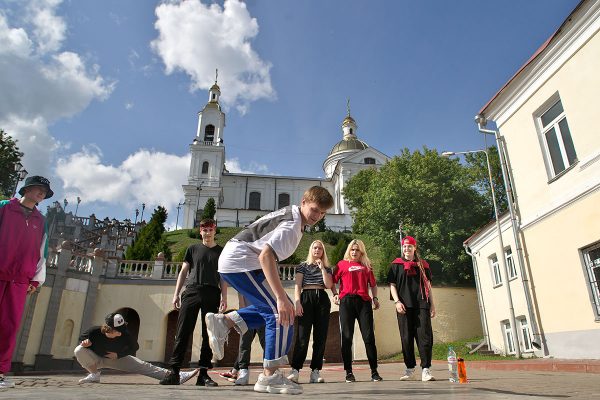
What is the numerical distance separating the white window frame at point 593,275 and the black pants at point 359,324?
5.98 meters

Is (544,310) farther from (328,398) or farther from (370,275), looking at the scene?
(328,398)

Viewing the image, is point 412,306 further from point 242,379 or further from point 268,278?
point 268,278

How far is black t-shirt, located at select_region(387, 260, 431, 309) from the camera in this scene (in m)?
5.42

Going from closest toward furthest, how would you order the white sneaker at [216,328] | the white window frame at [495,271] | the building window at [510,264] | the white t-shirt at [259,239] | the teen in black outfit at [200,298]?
the white t-shirt at [259,239] → the white sneaker at [216,328] → the teen in black outfit at [200,298] → the building window at [510,264] → the white window frame at [495,271]

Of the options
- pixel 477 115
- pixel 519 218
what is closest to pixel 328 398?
pixel 519 218

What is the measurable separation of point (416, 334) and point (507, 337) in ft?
39.9

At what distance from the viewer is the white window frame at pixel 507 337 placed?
14.9 meters

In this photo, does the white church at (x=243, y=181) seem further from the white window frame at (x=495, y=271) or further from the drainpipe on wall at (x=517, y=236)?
the drainpipe on wall at (x=517, y=236)

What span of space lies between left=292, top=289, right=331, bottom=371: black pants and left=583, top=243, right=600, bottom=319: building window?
6.55 meters

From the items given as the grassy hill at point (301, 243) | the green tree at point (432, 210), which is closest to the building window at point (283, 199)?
the grassy hill at point (301, 243)

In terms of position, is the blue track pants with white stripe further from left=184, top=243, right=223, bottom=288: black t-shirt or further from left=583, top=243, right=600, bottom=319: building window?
left=583, top=243, right=600, bottom=319: building window

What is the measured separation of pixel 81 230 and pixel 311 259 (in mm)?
37142

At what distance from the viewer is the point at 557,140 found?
979 centimetres

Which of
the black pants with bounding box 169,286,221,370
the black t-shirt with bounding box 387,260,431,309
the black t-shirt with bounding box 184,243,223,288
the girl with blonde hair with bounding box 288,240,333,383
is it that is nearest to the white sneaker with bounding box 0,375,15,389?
the black pants with bounding box 169,286,221,370
